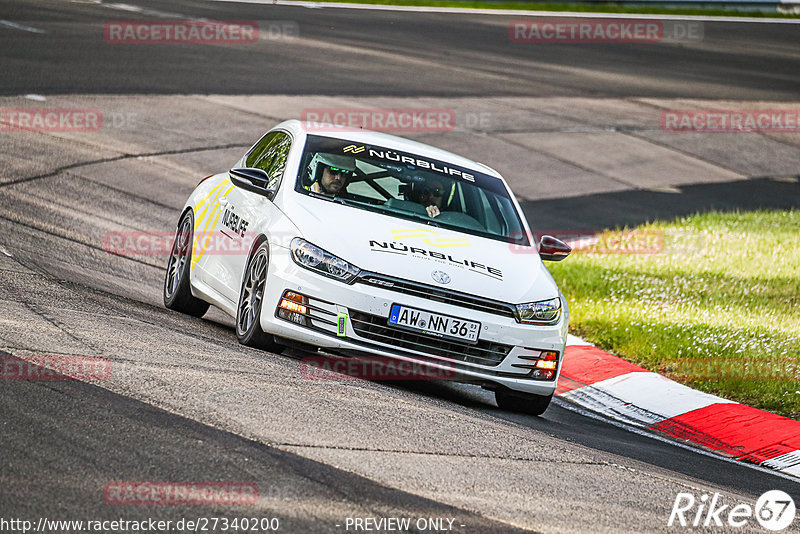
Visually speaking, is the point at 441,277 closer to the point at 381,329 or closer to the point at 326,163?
the point at 381,329

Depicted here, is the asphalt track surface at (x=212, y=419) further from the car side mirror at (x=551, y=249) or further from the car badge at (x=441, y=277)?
the car side mirror at (x=551, y=249)

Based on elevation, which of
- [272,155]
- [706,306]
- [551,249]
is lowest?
[706,306]

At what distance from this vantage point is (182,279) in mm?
9664

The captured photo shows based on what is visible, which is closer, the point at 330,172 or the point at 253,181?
the point at 253,181

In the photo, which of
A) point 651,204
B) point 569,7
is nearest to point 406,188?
point 651,204

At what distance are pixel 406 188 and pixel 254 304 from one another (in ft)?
5.11

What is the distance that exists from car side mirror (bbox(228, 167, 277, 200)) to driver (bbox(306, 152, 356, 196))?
0.30 meters

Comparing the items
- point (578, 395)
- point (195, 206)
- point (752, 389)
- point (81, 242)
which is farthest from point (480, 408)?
point (81, 242)

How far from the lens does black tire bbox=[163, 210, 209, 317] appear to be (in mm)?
9672

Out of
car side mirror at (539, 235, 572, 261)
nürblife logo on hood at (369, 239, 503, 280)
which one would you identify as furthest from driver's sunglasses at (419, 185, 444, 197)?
nürblife logo on hood at (369, 239, 503, 280)

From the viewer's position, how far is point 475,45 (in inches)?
1216

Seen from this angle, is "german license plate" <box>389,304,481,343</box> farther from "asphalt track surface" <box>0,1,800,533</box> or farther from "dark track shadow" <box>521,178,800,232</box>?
"dark track shadow" <box>521,178,800,232</box>

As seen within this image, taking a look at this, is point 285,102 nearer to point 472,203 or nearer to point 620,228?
point 620,228

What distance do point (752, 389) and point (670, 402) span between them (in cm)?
77
